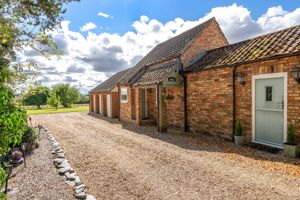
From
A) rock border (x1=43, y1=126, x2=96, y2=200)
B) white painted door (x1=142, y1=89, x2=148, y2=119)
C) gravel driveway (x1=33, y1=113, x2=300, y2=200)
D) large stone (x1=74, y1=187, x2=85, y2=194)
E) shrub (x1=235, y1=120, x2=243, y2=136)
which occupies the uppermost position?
white painted door (x1=142, y1=89, x2=148, y2=119)

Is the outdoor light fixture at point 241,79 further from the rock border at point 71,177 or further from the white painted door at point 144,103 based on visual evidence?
the white painted door at point 144,103

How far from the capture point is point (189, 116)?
40.2ft

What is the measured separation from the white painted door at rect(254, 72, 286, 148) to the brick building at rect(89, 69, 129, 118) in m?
13.7

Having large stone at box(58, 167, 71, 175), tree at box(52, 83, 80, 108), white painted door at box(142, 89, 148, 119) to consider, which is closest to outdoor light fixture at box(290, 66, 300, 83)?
large stone at box(58, 167, 71, 175)

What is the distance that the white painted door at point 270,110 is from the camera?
25.8 ft

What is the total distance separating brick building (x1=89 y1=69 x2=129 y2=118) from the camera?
2208 centimetres

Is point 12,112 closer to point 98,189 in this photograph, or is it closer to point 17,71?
point 98,189

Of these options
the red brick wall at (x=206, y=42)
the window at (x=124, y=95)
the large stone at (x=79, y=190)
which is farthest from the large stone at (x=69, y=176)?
the window at (x=124, y=95)

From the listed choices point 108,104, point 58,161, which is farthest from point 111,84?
point 58,161


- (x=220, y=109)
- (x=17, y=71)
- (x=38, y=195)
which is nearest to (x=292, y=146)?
(x=220, y=109)

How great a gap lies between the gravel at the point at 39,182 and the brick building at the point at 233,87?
6.99m

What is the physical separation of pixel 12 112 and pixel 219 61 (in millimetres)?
9588

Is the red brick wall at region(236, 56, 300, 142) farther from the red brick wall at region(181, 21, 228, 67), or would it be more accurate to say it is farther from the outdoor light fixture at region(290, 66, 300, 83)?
the red brick wall at region(181, 21, 228, 67)

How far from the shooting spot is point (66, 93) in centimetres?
5259
